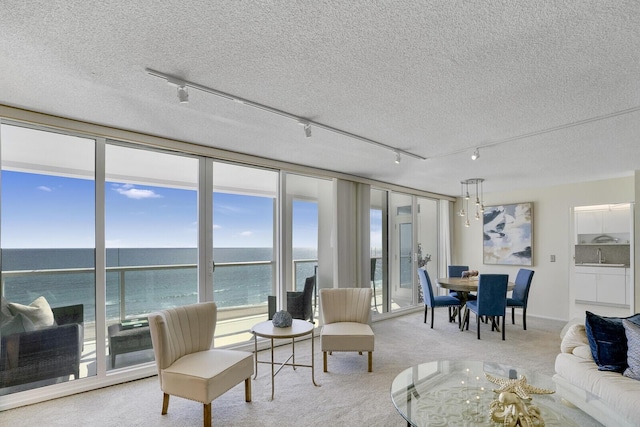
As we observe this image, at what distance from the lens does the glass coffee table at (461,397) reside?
6.33 feet

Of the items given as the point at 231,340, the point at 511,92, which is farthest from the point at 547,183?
the point at 231,340

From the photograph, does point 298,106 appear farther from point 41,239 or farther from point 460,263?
point 460,263

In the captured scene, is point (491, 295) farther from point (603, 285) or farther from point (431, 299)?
point (603, 285)

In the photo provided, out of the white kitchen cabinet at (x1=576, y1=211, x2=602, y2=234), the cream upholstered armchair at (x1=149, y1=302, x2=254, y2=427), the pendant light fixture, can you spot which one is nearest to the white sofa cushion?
the cream upholstered armchair at (x1=149, y1=302, x2=254, y2=427)

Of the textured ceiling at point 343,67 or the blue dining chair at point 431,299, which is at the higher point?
the textured ceiling at point 343,67

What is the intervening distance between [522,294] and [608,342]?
10.7 feet

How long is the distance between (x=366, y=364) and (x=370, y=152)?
2.37 metres

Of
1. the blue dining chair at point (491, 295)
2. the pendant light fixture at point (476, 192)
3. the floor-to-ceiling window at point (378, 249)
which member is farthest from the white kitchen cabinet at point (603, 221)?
the floor-to-ceiling window at point (378, 249)

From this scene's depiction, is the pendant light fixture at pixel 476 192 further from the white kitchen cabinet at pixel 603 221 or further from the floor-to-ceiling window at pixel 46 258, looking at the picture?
the floor-to-ceiling window at pixel 46 258

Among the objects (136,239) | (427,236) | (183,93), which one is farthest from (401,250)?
(183,93)

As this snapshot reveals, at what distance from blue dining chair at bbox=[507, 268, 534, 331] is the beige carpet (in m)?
0.88

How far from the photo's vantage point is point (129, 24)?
5.49ft

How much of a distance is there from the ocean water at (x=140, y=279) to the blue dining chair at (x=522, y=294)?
3266 millimetres

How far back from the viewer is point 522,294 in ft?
18.1
